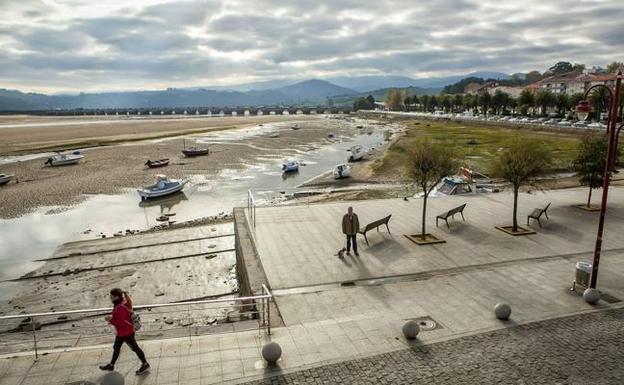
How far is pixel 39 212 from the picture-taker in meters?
30.4

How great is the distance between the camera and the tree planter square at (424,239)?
1522 centimetres

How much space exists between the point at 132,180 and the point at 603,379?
136 feet

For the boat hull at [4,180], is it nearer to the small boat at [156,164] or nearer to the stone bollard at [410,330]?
the small boat at [156,164]

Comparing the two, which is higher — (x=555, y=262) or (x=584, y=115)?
(x=584, y=115)

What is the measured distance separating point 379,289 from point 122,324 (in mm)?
6615

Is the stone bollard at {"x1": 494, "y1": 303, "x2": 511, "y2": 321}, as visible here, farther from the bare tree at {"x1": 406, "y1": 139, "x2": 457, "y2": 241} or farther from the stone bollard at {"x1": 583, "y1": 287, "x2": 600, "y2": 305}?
the bare tree at {"x1": 406, "y1": 139, "x2": 457, "y2": 241}

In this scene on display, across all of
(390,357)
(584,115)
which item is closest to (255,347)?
(390,357)

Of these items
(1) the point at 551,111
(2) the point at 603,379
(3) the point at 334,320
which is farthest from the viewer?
(1) the point at 551,111

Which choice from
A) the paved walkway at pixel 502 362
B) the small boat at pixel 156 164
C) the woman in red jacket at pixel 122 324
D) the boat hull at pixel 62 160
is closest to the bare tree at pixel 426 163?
the paved walkway at pixel 502 362

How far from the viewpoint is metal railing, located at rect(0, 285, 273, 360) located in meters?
9.23

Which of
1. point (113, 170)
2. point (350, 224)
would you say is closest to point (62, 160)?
point (113, 170)

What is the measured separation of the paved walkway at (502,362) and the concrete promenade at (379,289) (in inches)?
11.7

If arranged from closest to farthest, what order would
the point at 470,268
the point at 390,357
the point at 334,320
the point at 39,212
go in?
the point at 390,357 < the point at 334,320 < the point at 470,268 < the point at 39,212

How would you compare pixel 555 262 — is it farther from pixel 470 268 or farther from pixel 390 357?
pixel 390 357
